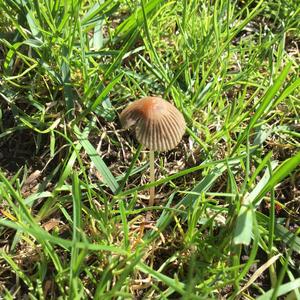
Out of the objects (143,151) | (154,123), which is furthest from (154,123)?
(143,151)

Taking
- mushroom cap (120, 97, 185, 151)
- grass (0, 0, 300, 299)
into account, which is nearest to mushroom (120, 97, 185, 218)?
mushroom cap (120, 97, 185, 151)

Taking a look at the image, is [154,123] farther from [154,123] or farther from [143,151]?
[143,151]

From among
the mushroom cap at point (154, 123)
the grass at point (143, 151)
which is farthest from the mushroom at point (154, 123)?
the grass at point (143, 151)

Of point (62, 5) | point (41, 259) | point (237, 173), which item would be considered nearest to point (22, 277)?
point (41, 259)

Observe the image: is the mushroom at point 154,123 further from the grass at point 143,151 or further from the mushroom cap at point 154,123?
the grass at point 143,151

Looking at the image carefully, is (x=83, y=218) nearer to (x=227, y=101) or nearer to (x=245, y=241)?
(x=245, y=241)

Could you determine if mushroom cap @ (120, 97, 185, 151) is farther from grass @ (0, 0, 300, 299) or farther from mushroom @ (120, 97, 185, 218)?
grass @ (0, 0, 300, 299)
